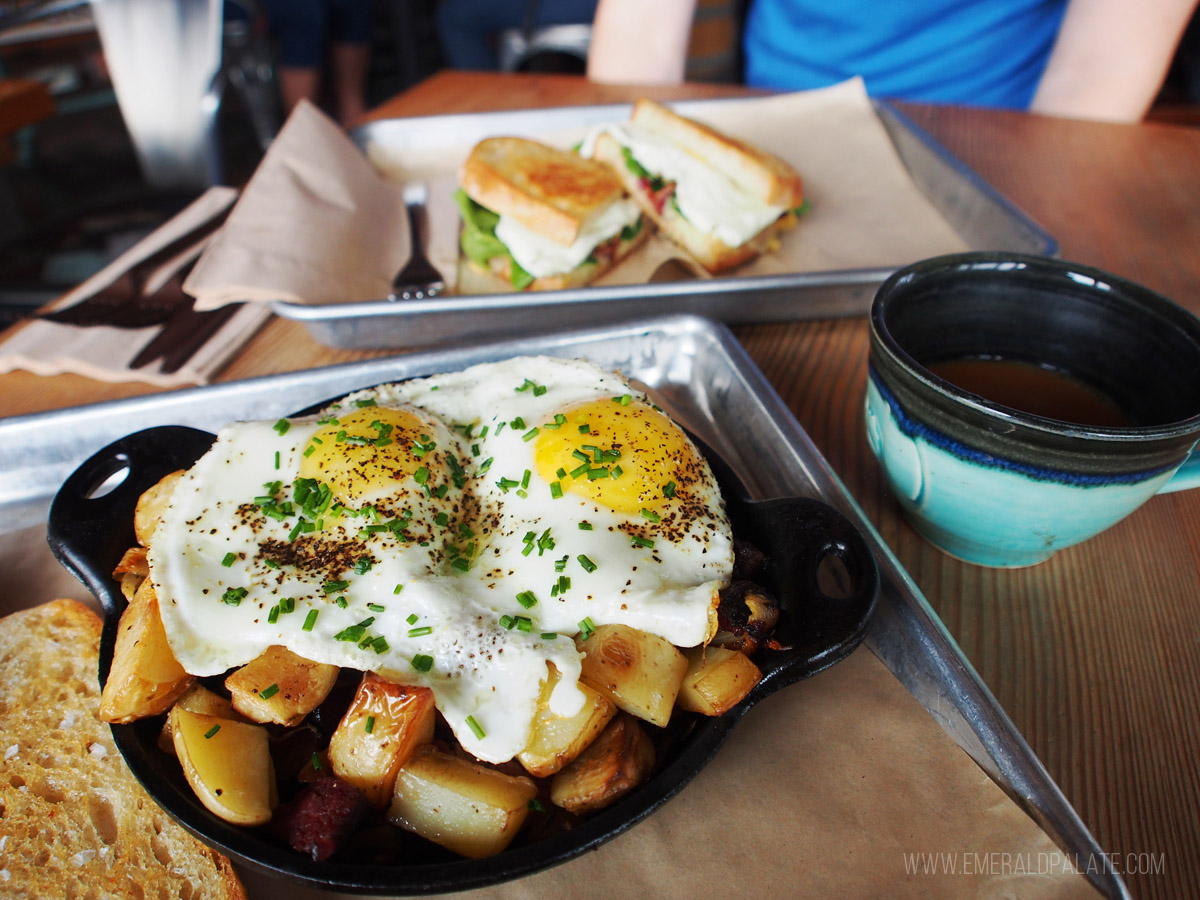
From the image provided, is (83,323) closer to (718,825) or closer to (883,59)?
(718,825)

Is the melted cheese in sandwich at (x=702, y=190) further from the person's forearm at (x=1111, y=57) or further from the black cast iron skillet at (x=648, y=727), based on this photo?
the person's forearm at (x=1111, y=57)

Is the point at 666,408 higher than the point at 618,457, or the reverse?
the point at 618,457

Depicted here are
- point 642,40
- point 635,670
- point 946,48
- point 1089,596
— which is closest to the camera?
point 635,670

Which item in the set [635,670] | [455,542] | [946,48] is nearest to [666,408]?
[455,542]

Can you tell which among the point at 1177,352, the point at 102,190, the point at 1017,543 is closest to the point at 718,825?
the point at 1017,543

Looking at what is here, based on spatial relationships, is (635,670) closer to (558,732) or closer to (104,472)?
(558,732)

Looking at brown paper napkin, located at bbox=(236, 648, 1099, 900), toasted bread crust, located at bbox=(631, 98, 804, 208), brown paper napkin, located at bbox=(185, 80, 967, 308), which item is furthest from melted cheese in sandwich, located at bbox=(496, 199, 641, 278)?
brown paper napkin, located at bbox=(236, 648, 1099, 900)
